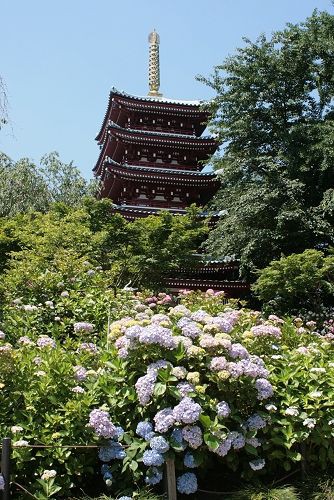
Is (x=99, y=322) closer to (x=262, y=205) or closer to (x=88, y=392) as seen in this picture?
(x=88, y=392)

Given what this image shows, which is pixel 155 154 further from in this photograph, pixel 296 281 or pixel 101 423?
pixel 101 423

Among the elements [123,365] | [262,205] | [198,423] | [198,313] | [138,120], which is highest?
→ [138,120]

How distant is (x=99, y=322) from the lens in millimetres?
9703

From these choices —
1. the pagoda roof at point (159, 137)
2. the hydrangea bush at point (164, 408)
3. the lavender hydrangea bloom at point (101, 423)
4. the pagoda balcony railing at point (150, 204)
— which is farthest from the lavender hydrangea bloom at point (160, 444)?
the pagoda roof at point (159, 137)

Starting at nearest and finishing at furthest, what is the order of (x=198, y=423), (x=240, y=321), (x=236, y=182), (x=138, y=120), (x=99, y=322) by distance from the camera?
1. (x=198, y=423)
2. (x=240, y=321)
3. (x=99, y=322)
4. (x=236, y=182)
5. (x=138, y=120)

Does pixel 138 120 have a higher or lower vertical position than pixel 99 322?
higher

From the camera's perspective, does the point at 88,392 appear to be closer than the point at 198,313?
Yes

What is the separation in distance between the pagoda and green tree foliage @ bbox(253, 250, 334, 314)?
6.79 m

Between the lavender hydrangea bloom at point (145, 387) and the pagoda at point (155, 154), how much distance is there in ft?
58.9

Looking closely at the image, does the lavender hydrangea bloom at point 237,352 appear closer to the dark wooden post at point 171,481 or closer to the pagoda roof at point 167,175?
the dark wooden post at point 171,481

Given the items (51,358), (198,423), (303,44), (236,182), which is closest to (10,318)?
(51,358)

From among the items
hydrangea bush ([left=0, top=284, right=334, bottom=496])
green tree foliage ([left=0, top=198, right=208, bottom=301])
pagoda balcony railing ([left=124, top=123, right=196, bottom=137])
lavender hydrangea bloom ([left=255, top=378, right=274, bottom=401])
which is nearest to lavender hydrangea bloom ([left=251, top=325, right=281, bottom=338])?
hydrangea bush ([left=0, top=284, right=334, bottom=496])

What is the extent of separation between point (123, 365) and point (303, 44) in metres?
19.0

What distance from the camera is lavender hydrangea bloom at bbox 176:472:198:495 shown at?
5484mm
